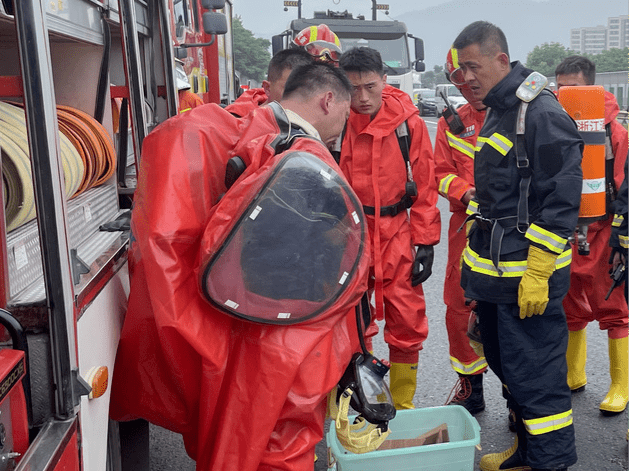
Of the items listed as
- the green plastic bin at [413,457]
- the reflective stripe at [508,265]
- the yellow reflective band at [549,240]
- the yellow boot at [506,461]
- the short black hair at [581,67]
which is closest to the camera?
the green plastic bin at [413,457]

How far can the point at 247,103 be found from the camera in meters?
4.07

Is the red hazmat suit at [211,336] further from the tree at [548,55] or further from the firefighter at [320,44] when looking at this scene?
the tree at [548,55]

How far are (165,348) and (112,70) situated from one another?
7.67 feet

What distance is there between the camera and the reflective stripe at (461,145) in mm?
3920

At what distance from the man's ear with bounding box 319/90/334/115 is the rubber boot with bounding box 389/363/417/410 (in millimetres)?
1870

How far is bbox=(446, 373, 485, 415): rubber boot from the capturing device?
382 cm

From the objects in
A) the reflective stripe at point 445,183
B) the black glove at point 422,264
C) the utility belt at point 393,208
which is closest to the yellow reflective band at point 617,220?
the reflective stripe at point 445,183

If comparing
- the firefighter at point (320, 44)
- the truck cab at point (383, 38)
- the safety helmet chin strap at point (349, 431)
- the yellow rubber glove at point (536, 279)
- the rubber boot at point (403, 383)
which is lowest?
the rubber boot at point (403, 383)

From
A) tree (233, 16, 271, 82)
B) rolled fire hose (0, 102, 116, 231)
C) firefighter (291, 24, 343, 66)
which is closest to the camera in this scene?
rolled fire hose (0, 102, 116, 231)

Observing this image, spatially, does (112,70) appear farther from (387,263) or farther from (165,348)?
(165,348)

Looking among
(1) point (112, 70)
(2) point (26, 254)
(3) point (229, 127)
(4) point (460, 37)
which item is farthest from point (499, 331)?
(1) point (112, 70)

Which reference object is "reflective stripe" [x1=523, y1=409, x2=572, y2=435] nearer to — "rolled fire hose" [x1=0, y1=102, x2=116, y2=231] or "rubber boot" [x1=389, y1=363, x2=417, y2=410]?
"rubber boot" [x1=389, y1=363, x2=417, y2=410]

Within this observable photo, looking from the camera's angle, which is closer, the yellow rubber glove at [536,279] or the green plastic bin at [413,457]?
the green plastic bin at [413,457]

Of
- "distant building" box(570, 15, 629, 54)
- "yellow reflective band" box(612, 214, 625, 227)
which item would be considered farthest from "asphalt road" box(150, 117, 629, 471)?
"distant building" box(570, 15, 629, 54)
